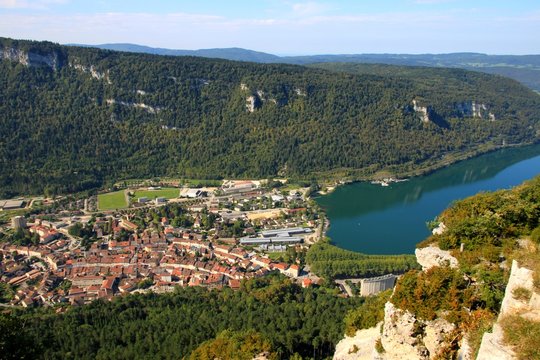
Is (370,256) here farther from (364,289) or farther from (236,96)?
(236,96)

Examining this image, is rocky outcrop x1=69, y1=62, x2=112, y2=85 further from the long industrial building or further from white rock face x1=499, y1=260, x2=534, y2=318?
white rock face x1=499, y1=260, x2=534, y2=318

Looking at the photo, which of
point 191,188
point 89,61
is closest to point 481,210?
point 191,188

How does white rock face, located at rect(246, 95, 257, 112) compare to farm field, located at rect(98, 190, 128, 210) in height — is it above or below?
above

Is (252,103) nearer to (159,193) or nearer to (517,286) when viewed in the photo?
(159,193)

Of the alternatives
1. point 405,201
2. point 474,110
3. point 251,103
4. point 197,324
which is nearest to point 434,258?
point 197,324

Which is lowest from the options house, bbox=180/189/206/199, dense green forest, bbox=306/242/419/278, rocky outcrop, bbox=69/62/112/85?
house, bbox=180/189/206/199

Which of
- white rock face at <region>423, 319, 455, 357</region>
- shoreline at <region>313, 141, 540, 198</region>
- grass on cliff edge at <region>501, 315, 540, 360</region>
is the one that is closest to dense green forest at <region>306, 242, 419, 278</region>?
shoreline at <region>313, 141, 540, 198</region>
